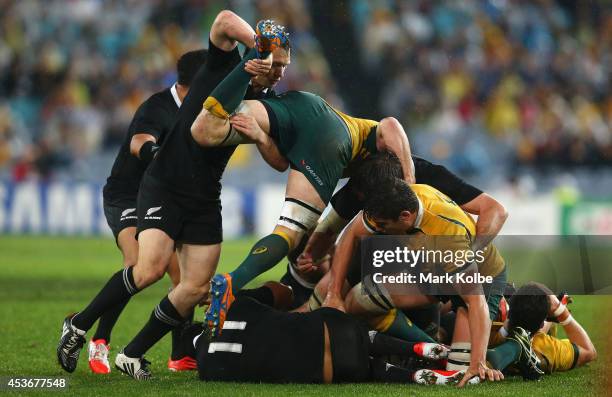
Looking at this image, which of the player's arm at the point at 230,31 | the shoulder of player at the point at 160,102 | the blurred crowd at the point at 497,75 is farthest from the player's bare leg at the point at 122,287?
the blurred crowd at the point at 497,75

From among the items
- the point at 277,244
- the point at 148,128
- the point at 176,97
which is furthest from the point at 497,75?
the point at 277,244

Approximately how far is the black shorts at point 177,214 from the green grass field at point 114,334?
0.83 metres

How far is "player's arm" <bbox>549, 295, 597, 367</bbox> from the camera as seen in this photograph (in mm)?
6277

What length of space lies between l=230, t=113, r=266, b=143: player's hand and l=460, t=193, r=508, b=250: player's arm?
55.6 inches

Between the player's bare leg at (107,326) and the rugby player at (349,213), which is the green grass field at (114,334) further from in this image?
the rugby player at (349,213)

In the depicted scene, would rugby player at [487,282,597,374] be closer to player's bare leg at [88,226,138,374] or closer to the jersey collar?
Answer: player's bare leg at [88,226,138,374]

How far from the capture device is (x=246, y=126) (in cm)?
600

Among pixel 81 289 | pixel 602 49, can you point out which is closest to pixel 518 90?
pixel 602 49

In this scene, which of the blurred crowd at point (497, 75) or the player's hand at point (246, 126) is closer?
the player's hand at point (246, 126)

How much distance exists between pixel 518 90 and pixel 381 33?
9.46ft

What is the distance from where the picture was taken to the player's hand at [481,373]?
17.6 feet

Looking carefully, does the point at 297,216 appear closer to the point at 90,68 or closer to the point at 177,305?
the point at 177,305

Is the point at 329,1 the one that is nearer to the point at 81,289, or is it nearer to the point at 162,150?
the point at 81,289

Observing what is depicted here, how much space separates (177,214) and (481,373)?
6.47 feet
